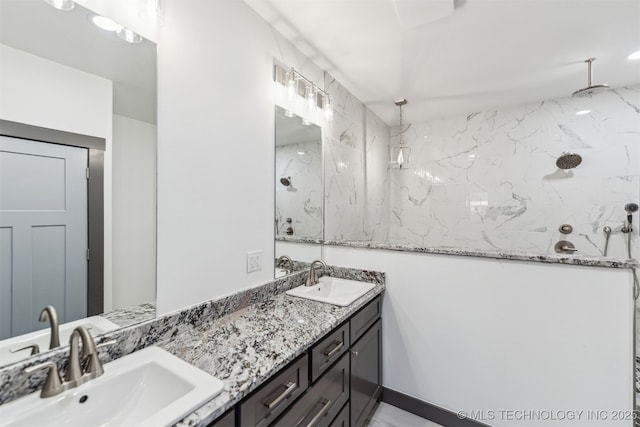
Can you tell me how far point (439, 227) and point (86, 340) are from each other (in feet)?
10.7

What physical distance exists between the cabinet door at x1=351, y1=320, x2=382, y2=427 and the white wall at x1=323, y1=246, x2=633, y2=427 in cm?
12

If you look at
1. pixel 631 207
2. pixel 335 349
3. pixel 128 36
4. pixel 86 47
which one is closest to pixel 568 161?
pixel 631 207

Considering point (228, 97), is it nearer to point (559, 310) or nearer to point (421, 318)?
point (421, 318)

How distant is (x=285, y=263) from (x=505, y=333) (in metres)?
1.38

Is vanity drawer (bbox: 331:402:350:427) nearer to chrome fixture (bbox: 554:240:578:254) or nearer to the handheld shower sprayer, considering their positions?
chrome fixture (bbox: 554:240:578:254)

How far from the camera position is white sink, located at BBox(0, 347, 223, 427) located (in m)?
0.70

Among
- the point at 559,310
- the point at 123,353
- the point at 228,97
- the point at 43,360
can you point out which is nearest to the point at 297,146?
the point at 228,97

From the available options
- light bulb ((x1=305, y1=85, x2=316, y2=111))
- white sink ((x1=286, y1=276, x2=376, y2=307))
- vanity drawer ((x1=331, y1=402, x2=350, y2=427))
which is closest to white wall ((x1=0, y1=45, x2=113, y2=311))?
white sink ((x1=286, y1=276, x2=376, y2=307))

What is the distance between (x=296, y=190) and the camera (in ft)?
6.34

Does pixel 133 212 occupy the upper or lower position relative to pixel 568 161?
lower

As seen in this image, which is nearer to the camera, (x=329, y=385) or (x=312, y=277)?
(x=329, y=385)

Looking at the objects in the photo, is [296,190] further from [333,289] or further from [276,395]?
[276,395]

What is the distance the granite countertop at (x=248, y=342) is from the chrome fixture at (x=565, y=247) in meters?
2.35

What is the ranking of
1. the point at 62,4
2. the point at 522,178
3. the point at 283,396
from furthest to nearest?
the point at 522,178 < the point at 283,396 < the point at 62,4
